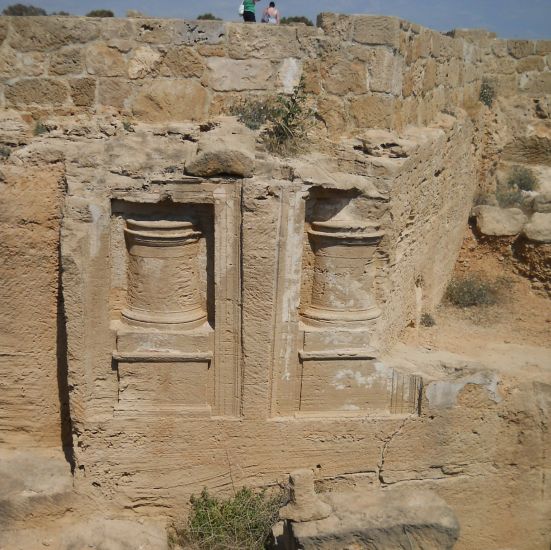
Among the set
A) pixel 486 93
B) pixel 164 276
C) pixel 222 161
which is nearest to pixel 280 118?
pixel 222 161

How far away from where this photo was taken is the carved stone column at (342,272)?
496cm

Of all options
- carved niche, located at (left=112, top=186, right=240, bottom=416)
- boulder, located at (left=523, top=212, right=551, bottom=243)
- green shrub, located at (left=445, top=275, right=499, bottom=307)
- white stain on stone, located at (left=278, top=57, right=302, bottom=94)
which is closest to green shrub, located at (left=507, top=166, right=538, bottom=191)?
boulder, located at (left=523, top=212, right=551, bottom=243)

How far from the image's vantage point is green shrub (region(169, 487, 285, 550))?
4949 mm

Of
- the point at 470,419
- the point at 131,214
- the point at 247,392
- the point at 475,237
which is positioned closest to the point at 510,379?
the point at 470,419

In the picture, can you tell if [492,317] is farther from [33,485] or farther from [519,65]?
[519,65]

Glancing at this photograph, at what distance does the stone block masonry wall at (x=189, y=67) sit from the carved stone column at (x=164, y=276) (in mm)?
1946

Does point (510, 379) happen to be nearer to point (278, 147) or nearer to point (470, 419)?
point (470, 419)

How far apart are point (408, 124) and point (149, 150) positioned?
3.01m

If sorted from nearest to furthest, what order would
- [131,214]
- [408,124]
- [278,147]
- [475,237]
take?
[131,214] < [278,147] < [408,124] < [475,237]

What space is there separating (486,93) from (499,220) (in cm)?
332

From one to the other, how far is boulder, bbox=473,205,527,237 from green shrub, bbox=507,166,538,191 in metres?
1.70

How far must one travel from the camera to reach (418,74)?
6.93m

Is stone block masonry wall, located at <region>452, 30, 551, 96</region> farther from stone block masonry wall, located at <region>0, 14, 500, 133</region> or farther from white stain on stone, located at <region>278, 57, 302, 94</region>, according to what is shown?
white stain on stone, located at <region>278, 57, 302, 94</region>

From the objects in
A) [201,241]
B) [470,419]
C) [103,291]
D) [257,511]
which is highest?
[201,241]
